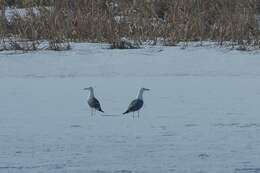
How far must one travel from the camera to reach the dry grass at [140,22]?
1321 cm

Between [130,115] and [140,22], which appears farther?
[140,22]

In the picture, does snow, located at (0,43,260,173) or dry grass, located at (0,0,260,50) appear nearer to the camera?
snow, located at (0,43,260,173)

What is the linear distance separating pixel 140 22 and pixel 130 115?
5962 millimetres

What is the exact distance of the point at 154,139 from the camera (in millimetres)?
6781

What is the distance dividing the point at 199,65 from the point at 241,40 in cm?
148

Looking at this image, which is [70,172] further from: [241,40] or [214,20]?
[214,20]

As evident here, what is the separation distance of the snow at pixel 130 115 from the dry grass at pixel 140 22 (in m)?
0.60

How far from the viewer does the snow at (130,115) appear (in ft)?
20.0

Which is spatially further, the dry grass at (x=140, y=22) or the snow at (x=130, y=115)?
the dry grass at (x=140, y=22)

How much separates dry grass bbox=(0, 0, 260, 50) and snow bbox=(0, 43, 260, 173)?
60 cm

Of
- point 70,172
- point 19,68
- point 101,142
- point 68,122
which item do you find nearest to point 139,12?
point 19,68

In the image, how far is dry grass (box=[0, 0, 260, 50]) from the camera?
43.3 ft

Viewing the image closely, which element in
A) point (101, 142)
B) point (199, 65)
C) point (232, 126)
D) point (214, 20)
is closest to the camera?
point (101, 142)

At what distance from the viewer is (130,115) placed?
26.6 feet
